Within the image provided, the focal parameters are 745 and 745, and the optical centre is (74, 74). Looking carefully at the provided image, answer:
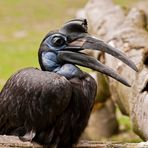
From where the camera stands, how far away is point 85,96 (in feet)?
14.8

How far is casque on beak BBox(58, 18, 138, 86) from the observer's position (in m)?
4.56

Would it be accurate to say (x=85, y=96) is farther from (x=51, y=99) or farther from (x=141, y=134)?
(x=141, y=134)

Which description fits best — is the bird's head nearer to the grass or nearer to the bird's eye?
the bird's eye

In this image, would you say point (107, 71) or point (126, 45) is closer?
point (107, 71)

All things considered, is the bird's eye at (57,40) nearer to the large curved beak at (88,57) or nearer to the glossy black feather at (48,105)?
the large curved beak at (88,57)

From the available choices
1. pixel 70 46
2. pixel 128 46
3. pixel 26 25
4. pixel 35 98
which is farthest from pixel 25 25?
pixel 35 98

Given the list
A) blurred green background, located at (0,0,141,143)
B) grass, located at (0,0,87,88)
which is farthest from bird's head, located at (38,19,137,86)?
grass, located at (0,0,87,88)

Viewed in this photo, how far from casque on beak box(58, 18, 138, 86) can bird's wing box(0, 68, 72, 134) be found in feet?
0.73

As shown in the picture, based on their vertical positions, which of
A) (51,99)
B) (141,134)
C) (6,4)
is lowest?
(6,4)

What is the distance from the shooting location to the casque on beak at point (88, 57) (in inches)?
180

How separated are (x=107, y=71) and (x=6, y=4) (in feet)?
52.0

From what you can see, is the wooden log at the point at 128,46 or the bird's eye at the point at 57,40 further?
the wooden log at the point at 128,46

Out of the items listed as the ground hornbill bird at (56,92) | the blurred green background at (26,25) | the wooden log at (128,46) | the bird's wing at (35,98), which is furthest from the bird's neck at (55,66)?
the blurred green background at (26,25)

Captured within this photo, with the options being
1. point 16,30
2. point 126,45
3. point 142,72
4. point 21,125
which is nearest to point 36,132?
point 21,125
